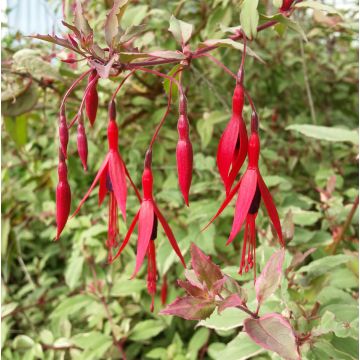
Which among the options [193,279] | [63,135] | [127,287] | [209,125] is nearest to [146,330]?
[127,287]

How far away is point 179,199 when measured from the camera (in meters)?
1.07

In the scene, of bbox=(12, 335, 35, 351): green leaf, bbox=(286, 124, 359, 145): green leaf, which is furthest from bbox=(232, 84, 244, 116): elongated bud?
bbox=(12, 335, 35, 351): green leaf

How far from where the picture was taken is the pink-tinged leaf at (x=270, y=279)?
21.8 inches

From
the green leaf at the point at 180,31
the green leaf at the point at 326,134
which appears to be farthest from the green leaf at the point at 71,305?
the green leaf at the point at 180,31

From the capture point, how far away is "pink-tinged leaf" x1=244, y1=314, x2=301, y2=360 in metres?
0.46

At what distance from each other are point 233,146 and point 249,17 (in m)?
0.16

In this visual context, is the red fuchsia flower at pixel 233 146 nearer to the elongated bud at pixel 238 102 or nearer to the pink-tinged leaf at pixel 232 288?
the elongated bud at pixel 238 102

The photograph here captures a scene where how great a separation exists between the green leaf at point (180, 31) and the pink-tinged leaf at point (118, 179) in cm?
16

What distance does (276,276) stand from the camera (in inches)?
22.0

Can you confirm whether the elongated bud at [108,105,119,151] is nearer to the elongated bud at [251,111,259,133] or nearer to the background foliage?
the elongated bud at [251,111,259,133]

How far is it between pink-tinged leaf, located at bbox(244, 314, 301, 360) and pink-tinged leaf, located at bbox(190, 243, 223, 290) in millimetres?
52

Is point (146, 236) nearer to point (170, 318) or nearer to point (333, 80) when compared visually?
point (170, 318)

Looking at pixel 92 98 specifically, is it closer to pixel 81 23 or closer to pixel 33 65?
pixel 81 23

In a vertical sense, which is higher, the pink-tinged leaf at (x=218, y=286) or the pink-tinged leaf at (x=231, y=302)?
the pink-tinged leaf at (x=218, y=286)
